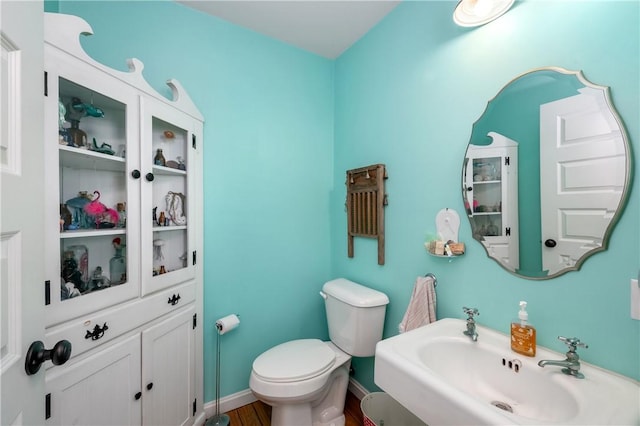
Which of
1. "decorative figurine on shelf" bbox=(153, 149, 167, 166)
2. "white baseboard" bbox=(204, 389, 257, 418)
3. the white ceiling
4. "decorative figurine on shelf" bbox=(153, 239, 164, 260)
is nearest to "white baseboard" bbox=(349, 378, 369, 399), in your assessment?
"white baseboard" bbox=(204, 389, 257, 418)

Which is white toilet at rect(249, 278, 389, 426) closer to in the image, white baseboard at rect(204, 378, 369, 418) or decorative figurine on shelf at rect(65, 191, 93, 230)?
white baseboard at rect(204, 378, 369, 418)

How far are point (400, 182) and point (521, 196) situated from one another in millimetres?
596

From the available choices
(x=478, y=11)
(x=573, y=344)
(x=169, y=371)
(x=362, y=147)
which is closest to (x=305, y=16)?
(x=362, y=147)

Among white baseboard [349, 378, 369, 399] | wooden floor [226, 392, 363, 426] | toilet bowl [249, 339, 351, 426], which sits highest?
toilet bowl [249, 339, 351, 426]

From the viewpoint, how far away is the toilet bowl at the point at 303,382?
1.32 metres

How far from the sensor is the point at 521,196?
3.46ft

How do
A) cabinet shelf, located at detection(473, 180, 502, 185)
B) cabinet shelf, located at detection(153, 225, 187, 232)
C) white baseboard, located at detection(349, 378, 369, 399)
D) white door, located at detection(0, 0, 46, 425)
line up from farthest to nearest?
white baseboard, located at detection(349, 378, 369, 399)
cabinet shelf, located at detection(153, 225, 187, 232)
cabinet shelf, located at detection(473, 180, 502, 185)
white door, located at detection(0, 0, 46, 425)

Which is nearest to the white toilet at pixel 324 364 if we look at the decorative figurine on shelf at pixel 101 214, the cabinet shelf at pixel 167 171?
the decorative figurine on shelf at pixel 101 214

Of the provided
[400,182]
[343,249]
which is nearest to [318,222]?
[343,249]

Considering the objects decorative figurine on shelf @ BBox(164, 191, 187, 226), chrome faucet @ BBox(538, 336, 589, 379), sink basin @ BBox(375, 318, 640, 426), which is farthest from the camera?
decorative figurine on shelf @ BBox(164, 191, 187, 226)

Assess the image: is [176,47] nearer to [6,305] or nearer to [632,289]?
[6,305]

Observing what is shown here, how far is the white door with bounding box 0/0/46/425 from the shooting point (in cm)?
54

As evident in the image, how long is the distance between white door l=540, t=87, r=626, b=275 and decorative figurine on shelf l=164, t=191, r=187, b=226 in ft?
5.31

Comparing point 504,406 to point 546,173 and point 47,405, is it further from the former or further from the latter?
point 47,405
